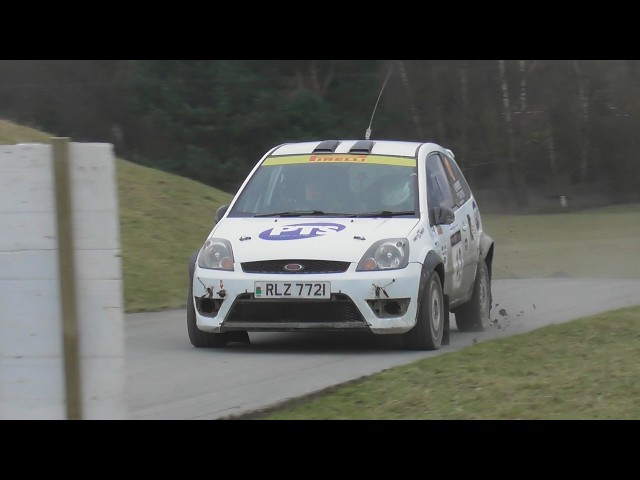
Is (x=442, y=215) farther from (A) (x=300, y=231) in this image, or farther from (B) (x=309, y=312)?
(B) (x=309, y=312)

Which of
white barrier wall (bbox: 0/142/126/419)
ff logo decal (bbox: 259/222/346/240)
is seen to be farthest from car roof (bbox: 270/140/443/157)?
white barrier wall (bbox: 0/142/126/419)

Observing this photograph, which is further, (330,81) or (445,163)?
(330,81)

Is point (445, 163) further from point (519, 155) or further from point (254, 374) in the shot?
point (519, 155)

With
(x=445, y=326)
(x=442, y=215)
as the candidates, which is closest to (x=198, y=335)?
(x=445, y=326)

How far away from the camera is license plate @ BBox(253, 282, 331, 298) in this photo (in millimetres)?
9219

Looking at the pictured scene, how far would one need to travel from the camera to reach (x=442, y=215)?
10172 mm

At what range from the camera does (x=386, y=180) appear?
10.5m

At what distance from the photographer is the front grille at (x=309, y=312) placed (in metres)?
9.25

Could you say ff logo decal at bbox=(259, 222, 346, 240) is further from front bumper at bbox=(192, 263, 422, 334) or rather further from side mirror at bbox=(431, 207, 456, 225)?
side mirror at bbox=(431, 207, 456, 225)

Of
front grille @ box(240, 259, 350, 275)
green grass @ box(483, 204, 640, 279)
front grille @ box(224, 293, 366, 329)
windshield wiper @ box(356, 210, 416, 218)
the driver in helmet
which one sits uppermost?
the driver in helmet

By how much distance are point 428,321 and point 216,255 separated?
1778 millimetres

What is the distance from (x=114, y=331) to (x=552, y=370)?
391 cm

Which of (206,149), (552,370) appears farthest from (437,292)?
(206,149)

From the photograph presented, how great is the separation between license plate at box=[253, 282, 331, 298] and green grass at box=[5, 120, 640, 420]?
1.09 m
